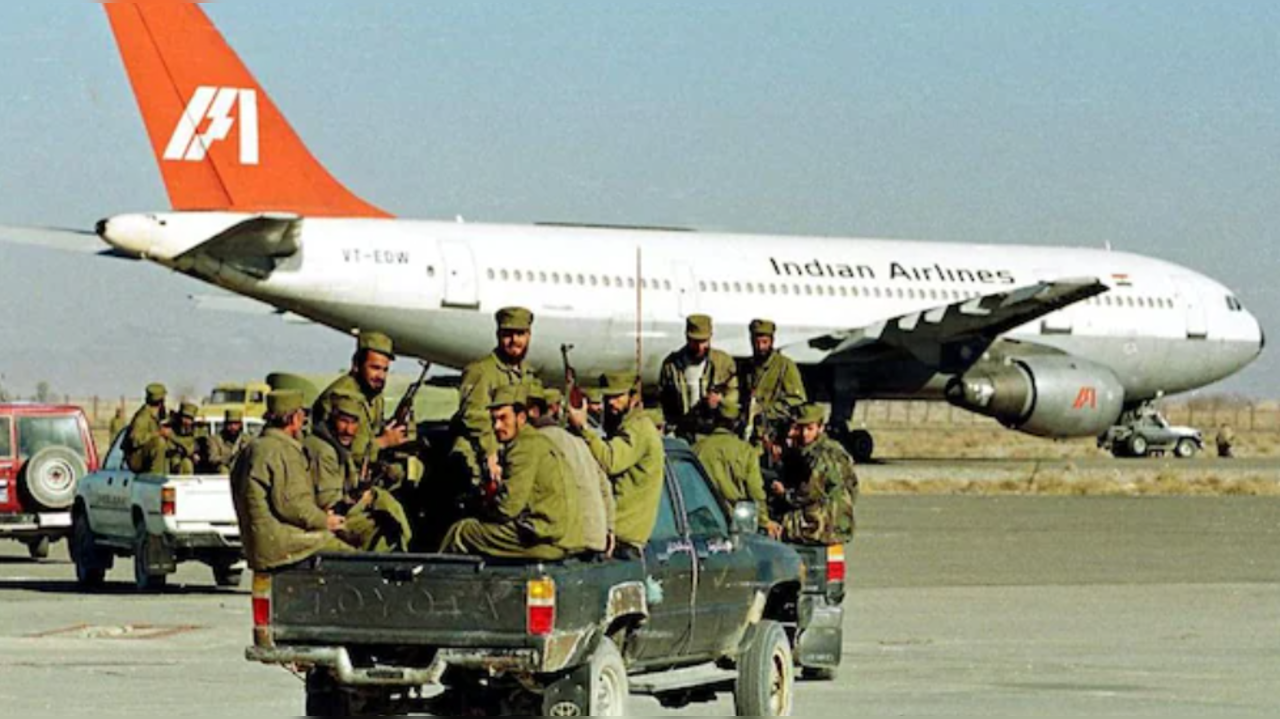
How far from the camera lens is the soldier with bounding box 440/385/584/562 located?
37.9ft

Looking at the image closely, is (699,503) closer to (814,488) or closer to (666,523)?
(666,523)

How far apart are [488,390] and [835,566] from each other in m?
3.36

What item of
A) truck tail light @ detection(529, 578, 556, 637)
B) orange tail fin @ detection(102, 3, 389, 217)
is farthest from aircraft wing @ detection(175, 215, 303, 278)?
truck tail light @ detection(529, 578, 556, 637)

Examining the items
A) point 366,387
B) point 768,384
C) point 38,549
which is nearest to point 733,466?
point 768,384

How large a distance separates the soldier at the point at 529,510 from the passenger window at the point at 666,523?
1168 millimetres

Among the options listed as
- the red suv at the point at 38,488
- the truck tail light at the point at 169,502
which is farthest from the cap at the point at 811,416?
the red suv at the point at 38,488

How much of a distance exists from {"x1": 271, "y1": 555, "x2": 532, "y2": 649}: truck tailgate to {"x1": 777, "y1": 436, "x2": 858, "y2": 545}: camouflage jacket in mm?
5165

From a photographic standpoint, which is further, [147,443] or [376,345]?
[147,443]

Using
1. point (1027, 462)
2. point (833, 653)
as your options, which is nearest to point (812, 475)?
point (833, 653)

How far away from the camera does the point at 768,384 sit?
756 inches

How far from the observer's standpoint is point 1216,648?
17.5m

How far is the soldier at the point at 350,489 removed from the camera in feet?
41.5

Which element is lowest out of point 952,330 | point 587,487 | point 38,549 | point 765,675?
point 765,675

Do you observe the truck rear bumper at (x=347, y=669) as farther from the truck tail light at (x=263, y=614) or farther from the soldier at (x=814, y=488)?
the soldier at (x=814, y=488)
